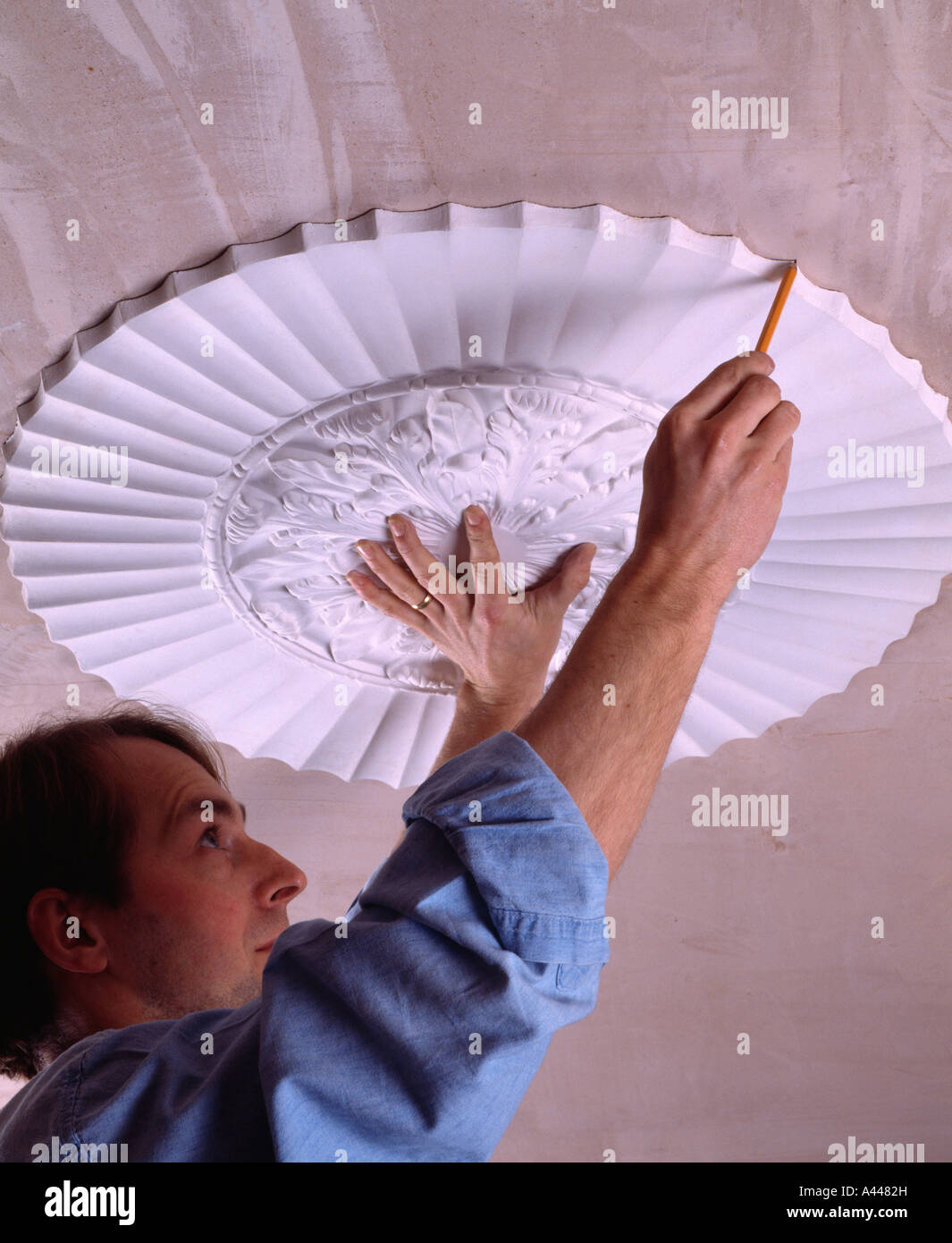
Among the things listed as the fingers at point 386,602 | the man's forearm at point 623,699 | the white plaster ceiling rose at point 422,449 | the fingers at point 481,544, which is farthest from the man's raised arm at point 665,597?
the fingers at point 386,602

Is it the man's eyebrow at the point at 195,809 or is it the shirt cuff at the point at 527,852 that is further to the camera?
the man's eyebrow at the point at 195,809

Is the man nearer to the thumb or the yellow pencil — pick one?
the yellow pencil

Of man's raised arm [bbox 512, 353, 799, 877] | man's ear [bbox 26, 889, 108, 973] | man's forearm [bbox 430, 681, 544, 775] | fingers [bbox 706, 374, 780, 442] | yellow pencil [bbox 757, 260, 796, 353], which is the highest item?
yellow pencil [bbox 757, 260, 796, 353]

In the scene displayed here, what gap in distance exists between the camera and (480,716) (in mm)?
1422

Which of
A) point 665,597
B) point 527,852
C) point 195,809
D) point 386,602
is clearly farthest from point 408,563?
point 527,852

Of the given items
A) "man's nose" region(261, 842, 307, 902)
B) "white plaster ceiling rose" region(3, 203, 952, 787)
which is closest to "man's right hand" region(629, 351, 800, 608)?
"white plaster ceiling rose" region(3, 203, 952, 787)

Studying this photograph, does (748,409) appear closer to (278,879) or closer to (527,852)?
(527,852)

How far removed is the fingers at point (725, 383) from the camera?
946 millimetres

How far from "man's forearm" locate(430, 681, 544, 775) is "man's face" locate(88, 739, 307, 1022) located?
301 millimetres

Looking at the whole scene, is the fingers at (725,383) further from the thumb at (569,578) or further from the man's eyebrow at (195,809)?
the man's eyebrow at (195,809)

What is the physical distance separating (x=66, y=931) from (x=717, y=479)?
820 mm

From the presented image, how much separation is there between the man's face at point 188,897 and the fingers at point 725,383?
0.70 meters

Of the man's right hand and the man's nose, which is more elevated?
the man's right hand

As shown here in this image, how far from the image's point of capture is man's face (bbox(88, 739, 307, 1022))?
3.57 ft
